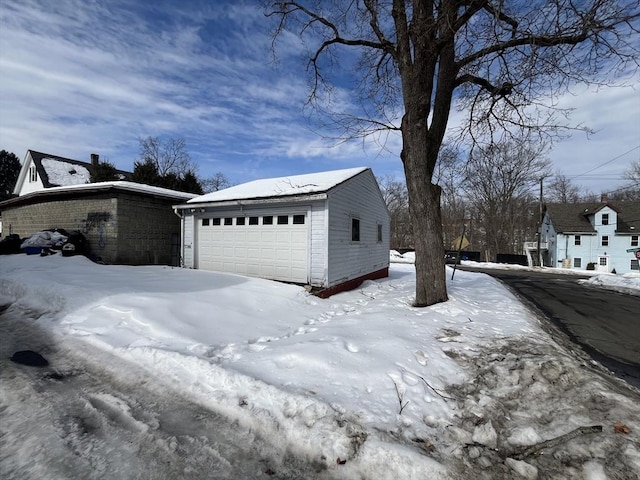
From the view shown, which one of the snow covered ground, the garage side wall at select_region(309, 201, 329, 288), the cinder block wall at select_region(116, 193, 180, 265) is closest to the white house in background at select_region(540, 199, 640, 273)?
the garage side wall at select_region(309, 201, 329, 288)

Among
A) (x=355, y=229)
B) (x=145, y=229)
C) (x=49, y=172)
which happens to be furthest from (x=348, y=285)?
(x=49, y=172)

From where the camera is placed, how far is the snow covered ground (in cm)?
226

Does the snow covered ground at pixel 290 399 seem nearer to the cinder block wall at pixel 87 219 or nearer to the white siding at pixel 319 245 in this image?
the white siding at pixel 319 245

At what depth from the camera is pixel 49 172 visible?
2547cm

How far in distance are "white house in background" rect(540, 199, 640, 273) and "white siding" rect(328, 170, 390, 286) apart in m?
27.5

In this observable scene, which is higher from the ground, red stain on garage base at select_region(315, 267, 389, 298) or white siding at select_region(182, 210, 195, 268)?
white siding at select_region(182, 210, 195, 268)

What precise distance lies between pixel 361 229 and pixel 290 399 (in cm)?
965

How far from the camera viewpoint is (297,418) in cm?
276

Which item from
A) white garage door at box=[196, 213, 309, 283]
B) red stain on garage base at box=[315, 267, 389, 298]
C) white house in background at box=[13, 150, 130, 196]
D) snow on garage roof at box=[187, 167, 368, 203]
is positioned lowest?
red stain on garage base at box=[315, 267, 389, 298]

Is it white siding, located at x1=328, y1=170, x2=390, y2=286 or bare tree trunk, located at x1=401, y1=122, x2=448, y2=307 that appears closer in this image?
bare tree trunk, located at x1=401, y1=122, x2=448, y2=307

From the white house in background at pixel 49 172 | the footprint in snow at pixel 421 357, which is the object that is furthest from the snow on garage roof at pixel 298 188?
the white house in background at pixel 49 172

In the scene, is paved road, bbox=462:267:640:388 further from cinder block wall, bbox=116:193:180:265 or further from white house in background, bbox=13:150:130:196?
white house in background, bbox=13:150:130:196

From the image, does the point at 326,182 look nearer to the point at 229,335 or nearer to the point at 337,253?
the point at 337,253

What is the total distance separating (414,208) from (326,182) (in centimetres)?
375
